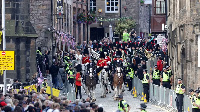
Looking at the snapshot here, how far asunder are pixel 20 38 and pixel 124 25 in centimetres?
3458

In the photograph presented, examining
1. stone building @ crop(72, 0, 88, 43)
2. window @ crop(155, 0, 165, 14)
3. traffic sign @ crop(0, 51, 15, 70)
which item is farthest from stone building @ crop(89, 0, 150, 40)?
traffic sign @ crop(0, 51, 15, 70)

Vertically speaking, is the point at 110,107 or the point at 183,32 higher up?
the point at 183,32

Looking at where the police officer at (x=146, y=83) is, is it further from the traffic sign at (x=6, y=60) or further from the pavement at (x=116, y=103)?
the traffic sign at (x=6, y=60)

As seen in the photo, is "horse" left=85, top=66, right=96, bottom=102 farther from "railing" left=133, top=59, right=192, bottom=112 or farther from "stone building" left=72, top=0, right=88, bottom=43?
"stone building" left=72, top=0, right=88, bottom=43

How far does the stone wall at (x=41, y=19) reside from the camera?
163ft

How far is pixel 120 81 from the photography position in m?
38.6

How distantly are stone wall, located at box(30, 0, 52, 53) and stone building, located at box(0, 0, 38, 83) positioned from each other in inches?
409

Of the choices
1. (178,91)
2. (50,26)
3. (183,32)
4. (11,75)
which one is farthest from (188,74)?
(50,26)

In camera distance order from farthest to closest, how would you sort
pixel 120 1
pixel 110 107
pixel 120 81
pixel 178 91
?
pixel 120 1 → pixel 120 81 → pixel 110 107 → pixel 178 91

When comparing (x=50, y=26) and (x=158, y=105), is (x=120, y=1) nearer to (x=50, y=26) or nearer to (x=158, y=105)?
(x=50, y=26)

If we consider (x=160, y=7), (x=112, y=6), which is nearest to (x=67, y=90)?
(x=160, y=7)

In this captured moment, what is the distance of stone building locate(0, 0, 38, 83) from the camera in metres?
38.5

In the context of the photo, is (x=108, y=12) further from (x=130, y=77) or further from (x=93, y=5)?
(x=130, y=77)

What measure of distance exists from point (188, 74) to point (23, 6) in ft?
28.6
